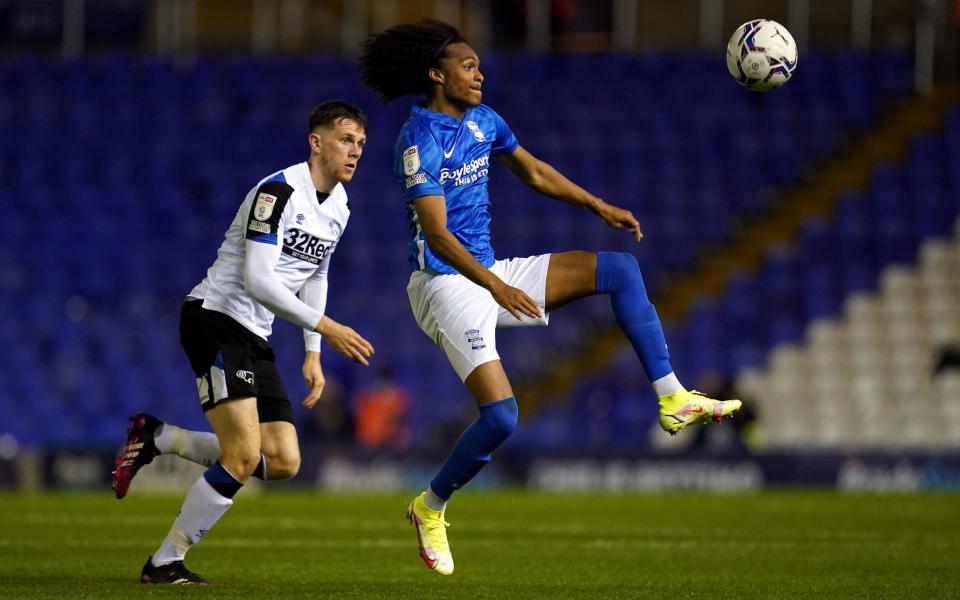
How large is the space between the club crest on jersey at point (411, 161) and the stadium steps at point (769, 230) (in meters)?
12.4

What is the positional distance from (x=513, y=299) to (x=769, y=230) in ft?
47.4

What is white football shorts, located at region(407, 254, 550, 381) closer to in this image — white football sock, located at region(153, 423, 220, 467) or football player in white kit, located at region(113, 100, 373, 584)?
football player in white kit, located at region(113, 100, 373, 584)

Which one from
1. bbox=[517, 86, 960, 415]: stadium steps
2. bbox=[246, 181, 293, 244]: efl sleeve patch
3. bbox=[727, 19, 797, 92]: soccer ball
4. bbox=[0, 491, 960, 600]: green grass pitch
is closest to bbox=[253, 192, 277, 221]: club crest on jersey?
bbox=[246, 181, 293, 244]: efl sleeve patch

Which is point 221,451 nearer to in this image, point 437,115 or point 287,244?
point 287,244

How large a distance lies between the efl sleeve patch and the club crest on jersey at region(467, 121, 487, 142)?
3.22ft

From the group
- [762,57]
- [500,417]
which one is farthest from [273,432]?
[762,57]

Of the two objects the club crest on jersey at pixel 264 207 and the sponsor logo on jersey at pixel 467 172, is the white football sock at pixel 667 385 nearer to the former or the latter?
the sponsor logo on jersey at pixel 467 172

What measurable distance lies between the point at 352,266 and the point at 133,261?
A: 3227mm

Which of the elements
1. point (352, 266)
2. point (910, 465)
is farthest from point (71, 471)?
point (910, 465)

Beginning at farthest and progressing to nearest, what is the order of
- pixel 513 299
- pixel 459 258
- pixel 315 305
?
pixel 315 305
pixel 459 258
pixel 513 299

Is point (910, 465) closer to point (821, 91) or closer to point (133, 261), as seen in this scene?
point (821, 91)

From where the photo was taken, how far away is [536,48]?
23.0m

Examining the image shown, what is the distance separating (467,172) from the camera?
7.50 meters

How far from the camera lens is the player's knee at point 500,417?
23.6 ft
